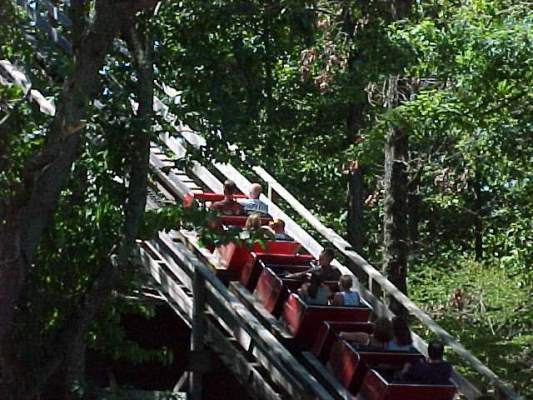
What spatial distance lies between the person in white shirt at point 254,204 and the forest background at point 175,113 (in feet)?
2.94

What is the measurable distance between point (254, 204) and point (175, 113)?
4.14 metres

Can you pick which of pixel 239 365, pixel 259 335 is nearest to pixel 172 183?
pixel 239 365

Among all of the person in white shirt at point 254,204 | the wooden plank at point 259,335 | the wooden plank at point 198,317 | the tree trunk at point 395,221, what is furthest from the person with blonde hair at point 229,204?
the tree trunk at point 395,221

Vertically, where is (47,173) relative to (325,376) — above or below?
above

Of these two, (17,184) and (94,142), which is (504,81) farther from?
(17,184)

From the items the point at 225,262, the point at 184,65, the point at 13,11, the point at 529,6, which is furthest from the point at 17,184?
the point at 529,6

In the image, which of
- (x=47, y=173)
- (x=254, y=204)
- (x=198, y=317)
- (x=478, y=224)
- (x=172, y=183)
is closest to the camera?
(x=47, y=173)

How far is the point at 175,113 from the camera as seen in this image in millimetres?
10781

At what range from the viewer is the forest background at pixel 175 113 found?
9164mm

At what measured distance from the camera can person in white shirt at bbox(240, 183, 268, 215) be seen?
1471cm

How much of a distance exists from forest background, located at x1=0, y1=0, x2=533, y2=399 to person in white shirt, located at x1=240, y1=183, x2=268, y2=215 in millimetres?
897

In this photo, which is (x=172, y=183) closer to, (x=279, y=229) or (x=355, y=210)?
(x=279, y=229)

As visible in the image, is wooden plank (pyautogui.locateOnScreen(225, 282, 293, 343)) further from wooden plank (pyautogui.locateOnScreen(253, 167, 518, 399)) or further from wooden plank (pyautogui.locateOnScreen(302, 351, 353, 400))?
wooden plank (pyautogui.locateOnScreen(253, 167, 518, 399))

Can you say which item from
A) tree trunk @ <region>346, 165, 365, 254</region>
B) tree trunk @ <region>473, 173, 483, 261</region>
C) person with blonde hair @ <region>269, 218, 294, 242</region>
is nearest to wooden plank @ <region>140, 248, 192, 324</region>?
person with blonde hair @ <region>269, 218, 294, 242</region>
